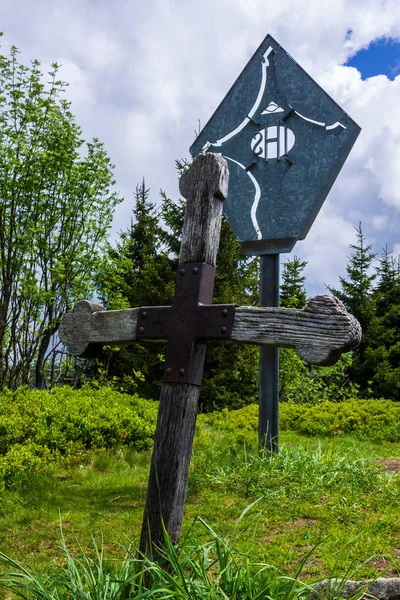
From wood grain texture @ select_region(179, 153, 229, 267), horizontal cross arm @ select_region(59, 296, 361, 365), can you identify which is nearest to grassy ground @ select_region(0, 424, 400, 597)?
horizontal cross arm @ select_region(59, 296, 361, 365)

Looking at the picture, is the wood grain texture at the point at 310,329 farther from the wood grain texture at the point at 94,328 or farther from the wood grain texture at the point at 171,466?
the wood grain texture at the point at 94,328

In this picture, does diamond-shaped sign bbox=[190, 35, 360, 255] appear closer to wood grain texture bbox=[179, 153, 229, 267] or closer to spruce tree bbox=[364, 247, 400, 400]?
wood grain texture bbox=[179, 153, 229, 267]

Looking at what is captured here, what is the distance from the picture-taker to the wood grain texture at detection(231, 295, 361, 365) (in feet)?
8.50

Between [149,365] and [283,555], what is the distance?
9028 millimetres

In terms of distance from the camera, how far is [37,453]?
234 inches

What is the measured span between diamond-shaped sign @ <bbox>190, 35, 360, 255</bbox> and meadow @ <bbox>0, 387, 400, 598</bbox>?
2.02 meters

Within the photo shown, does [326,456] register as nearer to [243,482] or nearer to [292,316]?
[243,482]

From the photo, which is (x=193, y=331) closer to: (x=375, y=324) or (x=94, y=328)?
(x=94, y=328)

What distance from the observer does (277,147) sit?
5.73 metres

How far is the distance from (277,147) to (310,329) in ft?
11.3

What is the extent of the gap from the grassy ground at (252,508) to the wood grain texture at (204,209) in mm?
1484

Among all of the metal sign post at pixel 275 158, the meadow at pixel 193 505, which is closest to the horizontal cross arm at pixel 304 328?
the meadow at pixel 193 505

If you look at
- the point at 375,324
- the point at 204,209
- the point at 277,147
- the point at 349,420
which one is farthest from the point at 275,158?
the point at 375,324

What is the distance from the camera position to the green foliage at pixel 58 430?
221 inches
